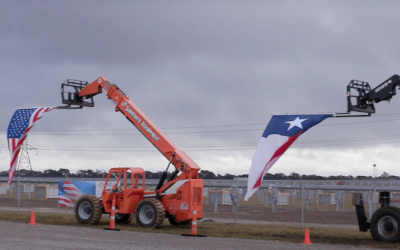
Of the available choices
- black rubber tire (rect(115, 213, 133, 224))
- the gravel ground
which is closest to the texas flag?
the gravel ground

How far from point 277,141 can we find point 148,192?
7.65m

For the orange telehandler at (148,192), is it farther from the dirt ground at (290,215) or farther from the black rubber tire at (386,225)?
the dirt ground at (290,215)

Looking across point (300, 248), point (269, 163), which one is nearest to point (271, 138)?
point (269, 163)

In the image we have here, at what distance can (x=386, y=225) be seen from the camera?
55.5ft

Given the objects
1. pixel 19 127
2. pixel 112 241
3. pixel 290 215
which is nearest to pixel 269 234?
pixel 112 241

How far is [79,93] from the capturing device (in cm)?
2564

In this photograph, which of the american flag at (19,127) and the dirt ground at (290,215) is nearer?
the american flag at (19,127)

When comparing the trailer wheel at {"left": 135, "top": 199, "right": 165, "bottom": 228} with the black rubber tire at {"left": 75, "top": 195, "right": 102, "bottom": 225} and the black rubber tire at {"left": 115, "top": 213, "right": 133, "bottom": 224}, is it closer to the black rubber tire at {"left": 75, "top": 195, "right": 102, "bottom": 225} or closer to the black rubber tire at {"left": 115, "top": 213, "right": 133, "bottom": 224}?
the black rubber tire at {"left": 115, "top": 213, "right": 133, "bottom": 224}

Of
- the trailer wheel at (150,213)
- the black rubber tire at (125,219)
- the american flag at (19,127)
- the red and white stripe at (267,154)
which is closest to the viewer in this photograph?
the red and white stripe at (267,154)

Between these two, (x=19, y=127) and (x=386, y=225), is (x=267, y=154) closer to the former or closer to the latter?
(x=386, y=225)

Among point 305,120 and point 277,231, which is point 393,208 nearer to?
point 305,120

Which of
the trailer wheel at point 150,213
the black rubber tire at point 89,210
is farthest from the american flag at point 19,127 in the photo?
the trailer wheel at point 150,213

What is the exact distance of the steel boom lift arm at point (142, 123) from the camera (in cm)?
2195

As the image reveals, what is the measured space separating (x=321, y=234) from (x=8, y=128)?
50.9ft
